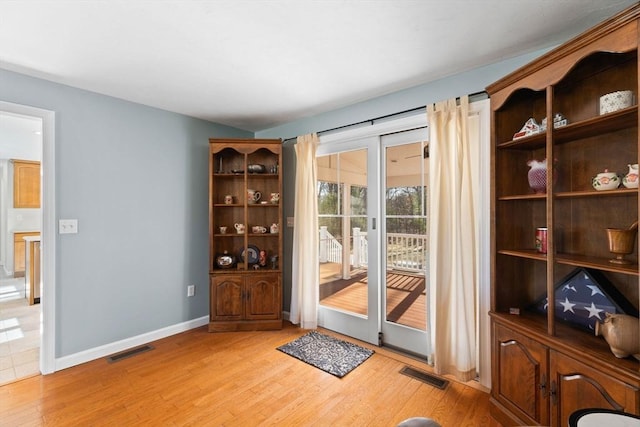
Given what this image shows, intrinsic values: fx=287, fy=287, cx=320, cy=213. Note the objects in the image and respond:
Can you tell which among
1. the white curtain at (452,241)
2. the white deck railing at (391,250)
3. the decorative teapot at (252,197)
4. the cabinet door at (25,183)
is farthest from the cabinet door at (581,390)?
the cabinet door at (25,183)

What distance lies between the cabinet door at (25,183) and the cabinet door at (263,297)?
5.46 m

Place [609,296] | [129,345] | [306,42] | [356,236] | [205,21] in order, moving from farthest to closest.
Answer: [356,236] < [129,345] < [306,42] < [205,21] < [609,296]

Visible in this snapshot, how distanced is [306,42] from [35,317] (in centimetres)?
464

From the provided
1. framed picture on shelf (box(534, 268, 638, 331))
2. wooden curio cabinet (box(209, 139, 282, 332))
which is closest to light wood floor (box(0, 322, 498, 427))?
wooden curio cabinet (box(209, 139, 282, 332))

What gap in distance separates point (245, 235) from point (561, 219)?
289 centimetres

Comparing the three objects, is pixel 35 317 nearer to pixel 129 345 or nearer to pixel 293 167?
pixel 129 345

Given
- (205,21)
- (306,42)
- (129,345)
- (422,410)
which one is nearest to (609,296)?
(422,410)

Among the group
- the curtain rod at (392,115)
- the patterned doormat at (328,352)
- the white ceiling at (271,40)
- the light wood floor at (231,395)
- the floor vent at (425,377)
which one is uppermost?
the white ceiling at (271,40)

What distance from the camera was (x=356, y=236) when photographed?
3.06 m

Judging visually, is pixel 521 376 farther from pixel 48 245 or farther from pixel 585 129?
pixel 48 245

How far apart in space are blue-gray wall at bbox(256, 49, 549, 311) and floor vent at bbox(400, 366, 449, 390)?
170 cm

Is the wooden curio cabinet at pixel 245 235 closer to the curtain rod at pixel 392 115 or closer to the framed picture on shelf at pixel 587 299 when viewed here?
the curtain rod at pixel 392 115

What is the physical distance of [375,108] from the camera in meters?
2.86

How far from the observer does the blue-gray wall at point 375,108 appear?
7.21 ft
